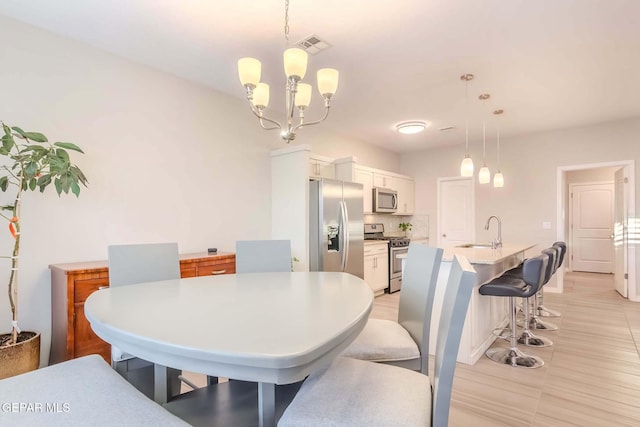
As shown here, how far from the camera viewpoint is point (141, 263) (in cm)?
204

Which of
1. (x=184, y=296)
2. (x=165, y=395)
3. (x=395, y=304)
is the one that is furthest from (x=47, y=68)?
(x=395, y=304)

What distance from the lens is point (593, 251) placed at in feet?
23.5

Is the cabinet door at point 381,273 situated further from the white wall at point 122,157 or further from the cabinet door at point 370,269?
the white wall at point 122,157

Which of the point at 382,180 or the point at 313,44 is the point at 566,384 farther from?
the point at 382,180

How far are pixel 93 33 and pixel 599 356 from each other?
16.0 ft

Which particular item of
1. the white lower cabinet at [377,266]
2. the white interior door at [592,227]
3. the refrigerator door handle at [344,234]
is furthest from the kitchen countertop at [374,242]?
the white interior door at [592,227]

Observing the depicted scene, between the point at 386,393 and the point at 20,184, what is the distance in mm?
2454

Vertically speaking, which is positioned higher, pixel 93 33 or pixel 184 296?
pixel 93 33

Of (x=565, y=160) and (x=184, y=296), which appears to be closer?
(x=184, y=296)

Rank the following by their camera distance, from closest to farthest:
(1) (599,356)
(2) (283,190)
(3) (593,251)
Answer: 1. (1) (599,356)
2. (2) (283,190)
3. (3) (593,251)

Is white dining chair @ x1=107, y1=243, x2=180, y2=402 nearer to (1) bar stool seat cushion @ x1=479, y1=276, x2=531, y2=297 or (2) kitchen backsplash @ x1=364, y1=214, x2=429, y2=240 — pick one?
(1) bar stool seat cushion @ x1=479, y1=276, x2=531, y2=297

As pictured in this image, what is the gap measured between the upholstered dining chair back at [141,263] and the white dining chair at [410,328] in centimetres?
132

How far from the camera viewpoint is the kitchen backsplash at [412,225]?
20.5 ft

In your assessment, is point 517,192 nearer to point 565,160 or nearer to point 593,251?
point 565,160
